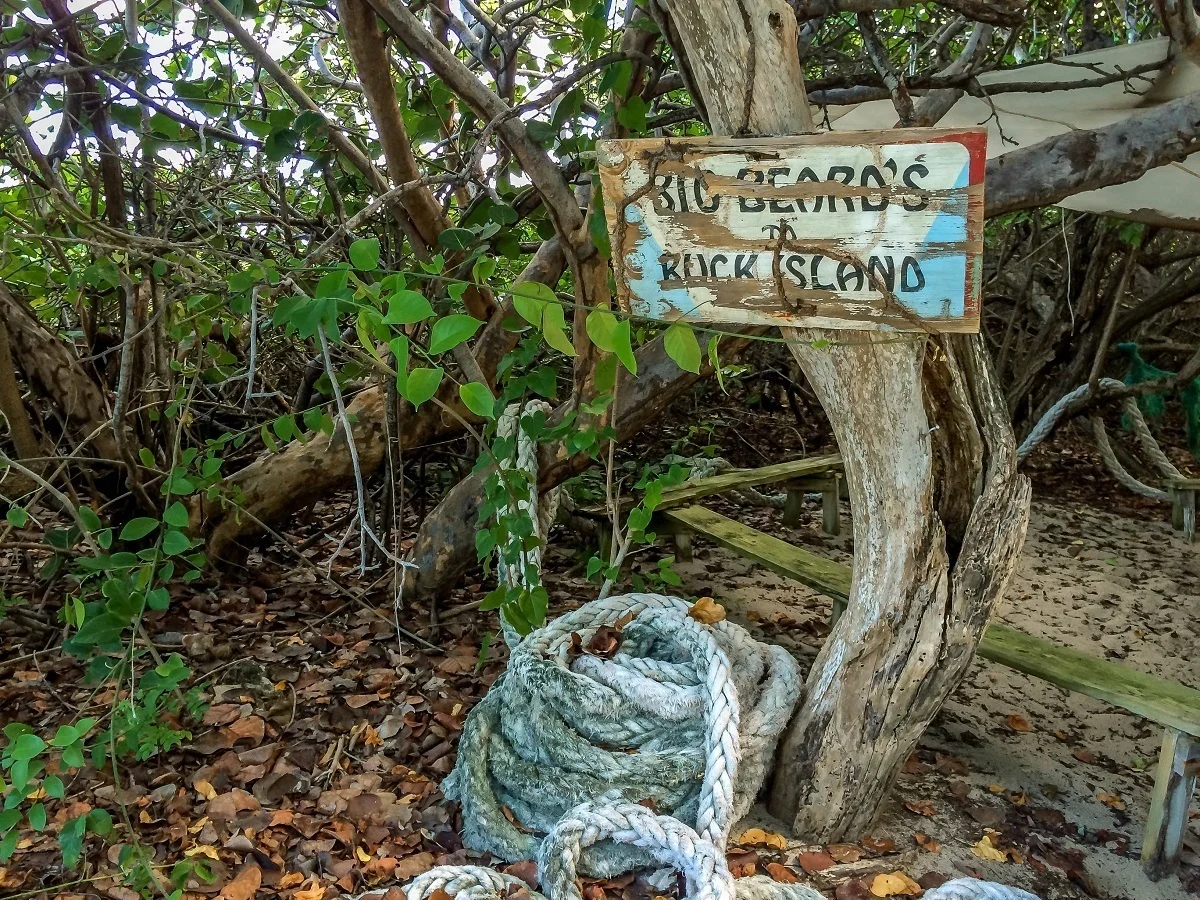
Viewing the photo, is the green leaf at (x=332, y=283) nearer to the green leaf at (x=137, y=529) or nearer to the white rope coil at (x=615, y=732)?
the green leaf at (x=137, y=529)

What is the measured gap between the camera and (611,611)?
7.00ft

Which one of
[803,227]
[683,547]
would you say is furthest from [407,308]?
[683,547]

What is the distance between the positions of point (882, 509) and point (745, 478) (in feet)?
8.38

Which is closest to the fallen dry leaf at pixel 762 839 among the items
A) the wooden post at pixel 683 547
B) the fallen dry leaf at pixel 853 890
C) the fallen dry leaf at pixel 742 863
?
the fallen dry leaf at pixel 742 863

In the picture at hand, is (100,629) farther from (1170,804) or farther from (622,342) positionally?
(1170,804)

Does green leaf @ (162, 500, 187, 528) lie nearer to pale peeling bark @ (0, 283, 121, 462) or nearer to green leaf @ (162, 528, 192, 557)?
green leaf @ (162, 528, 192, 557)

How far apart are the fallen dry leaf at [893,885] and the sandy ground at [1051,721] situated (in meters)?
0.12

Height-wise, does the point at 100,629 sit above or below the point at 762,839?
above

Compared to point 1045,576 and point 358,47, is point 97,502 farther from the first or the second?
point 1045,576

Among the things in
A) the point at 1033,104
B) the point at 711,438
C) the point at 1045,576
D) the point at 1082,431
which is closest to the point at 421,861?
the point at 1033,104

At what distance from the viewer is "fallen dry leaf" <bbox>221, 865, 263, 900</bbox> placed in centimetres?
164

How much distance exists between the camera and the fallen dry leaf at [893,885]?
1.68 meters

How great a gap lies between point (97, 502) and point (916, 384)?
2.63m

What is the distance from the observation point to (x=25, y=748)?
48.4 inches
